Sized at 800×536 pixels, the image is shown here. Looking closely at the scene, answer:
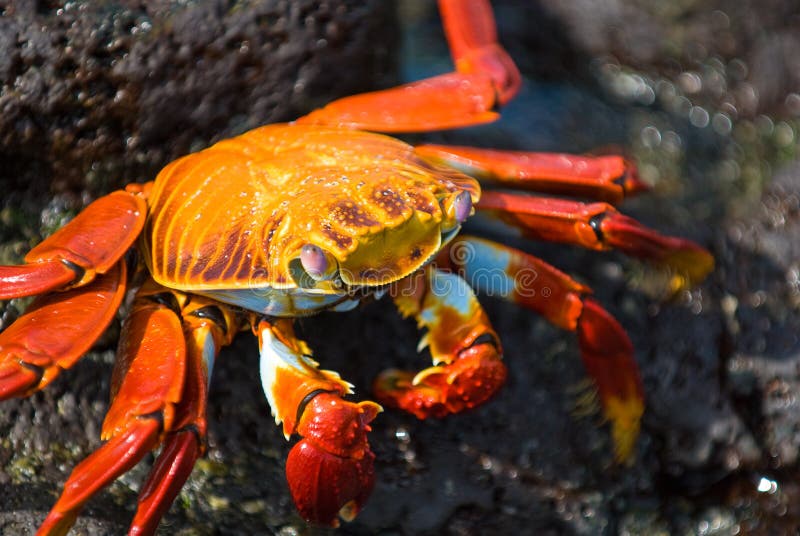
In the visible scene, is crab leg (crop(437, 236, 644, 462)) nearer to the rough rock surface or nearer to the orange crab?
the orange crab

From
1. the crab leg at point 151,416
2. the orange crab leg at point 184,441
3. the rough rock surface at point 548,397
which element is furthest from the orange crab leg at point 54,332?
the rough rock surface at point 548,397

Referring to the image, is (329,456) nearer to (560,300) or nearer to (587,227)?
(560,300)

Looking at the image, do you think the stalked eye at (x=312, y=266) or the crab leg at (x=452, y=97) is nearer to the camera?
the stalked eye at (x=312, y=266)

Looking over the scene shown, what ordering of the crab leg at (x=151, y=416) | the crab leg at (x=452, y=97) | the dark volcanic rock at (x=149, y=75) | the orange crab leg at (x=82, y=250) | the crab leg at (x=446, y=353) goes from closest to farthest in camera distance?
the crab leg at (x=151, y=416) → the orange crab leg at (x=82, y=250) → the crab leg at (x=446, y=353) → the dark volcanic rock at (x=149, y=75) → the crab leg at (x=452, y=97)

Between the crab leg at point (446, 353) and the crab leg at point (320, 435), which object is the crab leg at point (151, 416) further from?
the crab leg at point (446, 353)

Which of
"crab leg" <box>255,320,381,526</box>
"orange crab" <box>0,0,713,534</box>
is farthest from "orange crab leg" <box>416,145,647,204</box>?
"crab leg" <box>255,320,381,526</box>

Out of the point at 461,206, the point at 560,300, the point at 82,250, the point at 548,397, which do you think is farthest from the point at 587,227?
Answer: the point at 82,250
